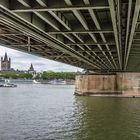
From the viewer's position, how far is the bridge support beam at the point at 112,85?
67812 millimetres

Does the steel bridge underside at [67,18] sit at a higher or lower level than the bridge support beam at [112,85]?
higher

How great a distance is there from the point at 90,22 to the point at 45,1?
5.95m

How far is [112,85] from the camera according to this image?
70.2m

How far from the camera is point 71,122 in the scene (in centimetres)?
2936

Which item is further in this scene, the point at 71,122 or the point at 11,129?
the point at 71,122

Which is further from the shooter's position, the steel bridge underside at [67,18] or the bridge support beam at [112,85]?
the bridge support beam at [112,85]

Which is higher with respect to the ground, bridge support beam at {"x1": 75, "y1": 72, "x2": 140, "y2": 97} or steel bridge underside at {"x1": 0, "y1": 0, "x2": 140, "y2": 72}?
steel bridge underside at {"x1": 0, "y1": 0, "x2": 140, "y2": 72}

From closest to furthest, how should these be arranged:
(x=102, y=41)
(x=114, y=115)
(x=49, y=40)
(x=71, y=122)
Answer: (x=49, y=40), (x=102, y=41), (x=71, y=122), (x=114, y=115)

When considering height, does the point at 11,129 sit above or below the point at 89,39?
below

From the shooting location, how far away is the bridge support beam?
67.8m

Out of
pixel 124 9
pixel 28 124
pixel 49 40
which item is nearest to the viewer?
pixel 124 9

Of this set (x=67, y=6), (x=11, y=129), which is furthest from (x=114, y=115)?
(x=67, y=6)

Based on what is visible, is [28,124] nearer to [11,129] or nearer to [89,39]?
[11,129]

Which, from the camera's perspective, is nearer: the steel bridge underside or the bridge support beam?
the steel bridge underside
